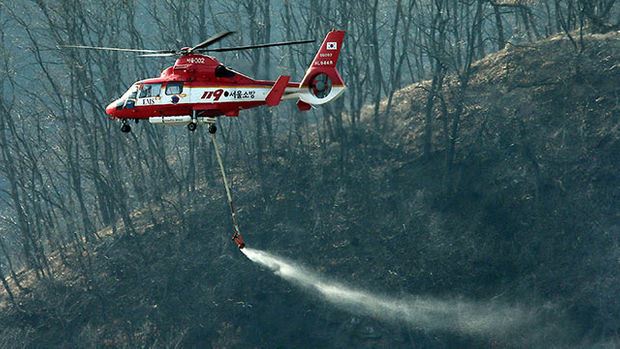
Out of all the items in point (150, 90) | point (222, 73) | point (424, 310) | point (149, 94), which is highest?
point (222, 73)

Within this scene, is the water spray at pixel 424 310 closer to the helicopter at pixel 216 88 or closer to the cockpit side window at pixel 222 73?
the helicopter at pixel 216 88

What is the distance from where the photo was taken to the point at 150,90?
115ft

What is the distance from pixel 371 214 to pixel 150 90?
65.5 feet

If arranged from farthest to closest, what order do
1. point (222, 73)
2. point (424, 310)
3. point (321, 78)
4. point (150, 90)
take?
point (424, 310) → point (150, 90) → point (222, 73) → point (321, 78)

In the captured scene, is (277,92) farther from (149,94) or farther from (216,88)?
(149,94)

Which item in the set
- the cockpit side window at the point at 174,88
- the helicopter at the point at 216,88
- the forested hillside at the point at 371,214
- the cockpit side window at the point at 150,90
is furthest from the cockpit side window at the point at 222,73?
the forested hillside at the point at 371,214

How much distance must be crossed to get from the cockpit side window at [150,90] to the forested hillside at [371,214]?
17175mm

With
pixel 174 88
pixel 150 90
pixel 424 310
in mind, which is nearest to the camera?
pixel 174 88

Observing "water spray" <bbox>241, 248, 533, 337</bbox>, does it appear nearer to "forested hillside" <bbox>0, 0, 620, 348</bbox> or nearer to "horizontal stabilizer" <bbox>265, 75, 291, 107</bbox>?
"forested hillside" <bbox>0, 0, 620, 348</bbox>

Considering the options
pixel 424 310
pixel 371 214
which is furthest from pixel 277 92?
pixel 371 214

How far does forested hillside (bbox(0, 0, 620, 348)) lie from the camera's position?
46.5 metres

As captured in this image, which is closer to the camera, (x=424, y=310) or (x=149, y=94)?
(x=149, y=94)

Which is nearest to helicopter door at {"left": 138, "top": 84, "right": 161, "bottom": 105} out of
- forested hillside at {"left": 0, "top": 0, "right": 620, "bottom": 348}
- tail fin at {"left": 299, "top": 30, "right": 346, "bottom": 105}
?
tail fin at {"left": 299, "top": 30, "right": 346, "bottom": 105}

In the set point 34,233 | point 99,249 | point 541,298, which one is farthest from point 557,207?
point 34,233
